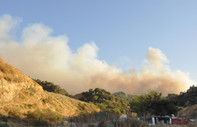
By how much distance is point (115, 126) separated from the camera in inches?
556

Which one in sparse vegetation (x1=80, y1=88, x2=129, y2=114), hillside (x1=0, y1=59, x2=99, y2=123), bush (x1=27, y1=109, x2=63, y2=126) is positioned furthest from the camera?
sparse vegetation (x1=80, y1=88, x2=129, y2=114)

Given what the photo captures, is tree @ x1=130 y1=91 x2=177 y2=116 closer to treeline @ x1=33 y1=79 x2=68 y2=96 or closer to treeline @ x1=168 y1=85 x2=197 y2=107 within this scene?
treeline @ x1=168 y1=85 x2=197 y2=107

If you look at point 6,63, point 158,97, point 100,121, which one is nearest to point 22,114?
point 6,63

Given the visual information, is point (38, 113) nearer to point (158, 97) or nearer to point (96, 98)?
point (158, 97)

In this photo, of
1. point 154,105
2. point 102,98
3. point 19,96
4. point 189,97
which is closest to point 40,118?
point 19,96

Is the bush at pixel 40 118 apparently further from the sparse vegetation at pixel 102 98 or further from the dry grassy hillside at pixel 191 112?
the sparse vegetation at pixel 102 98

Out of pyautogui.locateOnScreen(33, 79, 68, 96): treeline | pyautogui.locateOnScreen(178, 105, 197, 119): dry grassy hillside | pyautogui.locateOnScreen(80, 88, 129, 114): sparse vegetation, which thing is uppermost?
pyautogui.locateOnScreen(33, 79, 68, 96): treeline

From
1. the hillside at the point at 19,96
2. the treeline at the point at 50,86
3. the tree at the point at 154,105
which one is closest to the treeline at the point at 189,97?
the tree at the point at 154,105

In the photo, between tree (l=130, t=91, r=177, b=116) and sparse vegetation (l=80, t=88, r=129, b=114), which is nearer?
tree (l=130, t=91, r=177, b=116)

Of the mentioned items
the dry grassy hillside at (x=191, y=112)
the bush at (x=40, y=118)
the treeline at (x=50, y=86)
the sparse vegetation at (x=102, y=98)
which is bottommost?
the bush at (x=40, y=118)

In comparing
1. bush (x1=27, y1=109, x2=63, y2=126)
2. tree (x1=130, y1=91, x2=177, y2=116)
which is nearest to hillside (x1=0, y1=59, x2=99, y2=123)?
bush (x1=27, y1=109, x2=63, y2=126)

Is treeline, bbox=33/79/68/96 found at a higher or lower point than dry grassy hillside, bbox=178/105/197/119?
higher

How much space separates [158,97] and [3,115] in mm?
36507

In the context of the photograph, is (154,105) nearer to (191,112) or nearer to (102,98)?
(191,112)
